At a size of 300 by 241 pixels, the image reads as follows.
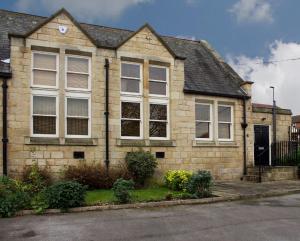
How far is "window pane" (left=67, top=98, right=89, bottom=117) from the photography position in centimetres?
1646

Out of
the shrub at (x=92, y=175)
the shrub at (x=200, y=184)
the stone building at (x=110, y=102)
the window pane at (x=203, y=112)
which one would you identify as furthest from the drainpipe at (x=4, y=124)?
the window pane at (x=203, y=112)

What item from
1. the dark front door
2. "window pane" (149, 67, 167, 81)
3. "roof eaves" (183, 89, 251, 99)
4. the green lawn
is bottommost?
the green lawn

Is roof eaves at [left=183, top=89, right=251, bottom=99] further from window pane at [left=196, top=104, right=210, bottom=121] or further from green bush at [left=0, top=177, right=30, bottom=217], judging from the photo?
green bush at [left=0, top=177, right=30, bottom=217]

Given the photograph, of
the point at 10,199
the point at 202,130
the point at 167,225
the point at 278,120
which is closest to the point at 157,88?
the point at 202,130

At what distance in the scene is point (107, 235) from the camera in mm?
8414

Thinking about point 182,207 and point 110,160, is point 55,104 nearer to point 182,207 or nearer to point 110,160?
point 110,160

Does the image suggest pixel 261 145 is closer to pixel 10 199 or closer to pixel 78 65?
pixel 78 65

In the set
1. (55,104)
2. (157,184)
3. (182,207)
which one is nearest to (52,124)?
(55,104)

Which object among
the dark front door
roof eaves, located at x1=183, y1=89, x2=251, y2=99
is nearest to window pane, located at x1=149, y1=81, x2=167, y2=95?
roof eaves, located at x1=183, y1=89, x2=251, y2=99

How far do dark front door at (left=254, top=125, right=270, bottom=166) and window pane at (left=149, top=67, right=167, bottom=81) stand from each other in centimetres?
682

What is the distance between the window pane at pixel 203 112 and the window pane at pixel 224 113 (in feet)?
2.24

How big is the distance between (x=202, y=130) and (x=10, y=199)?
1088cm

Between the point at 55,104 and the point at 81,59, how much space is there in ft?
7.49

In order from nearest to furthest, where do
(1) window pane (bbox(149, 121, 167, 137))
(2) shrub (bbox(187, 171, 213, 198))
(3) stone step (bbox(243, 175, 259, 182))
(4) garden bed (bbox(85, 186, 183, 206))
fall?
1. (4) garden bed (bbox(85, 186, 183, 206))
2. (2) shrub (bbox(187, 171, 213, 198))
3. (1) window pane (bbox(149, 121, 167, 137))
4. (3) stone step (bbox(243, 175, 259, 182))
